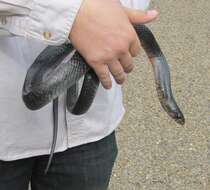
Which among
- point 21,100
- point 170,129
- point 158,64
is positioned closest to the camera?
point 21,100

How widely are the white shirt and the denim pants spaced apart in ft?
0.16

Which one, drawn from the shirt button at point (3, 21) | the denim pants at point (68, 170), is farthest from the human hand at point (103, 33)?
the denim pants at point (68, 170)

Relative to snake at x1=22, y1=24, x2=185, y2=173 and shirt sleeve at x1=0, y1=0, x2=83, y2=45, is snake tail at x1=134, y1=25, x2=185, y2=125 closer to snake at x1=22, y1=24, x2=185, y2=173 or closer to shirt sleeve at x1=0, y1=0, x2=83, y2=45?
snake at x1=22, y1=24, x2=185, y2=173

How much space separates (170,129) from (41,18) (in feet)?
6.34

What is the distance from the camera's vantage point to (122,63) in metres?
0.93

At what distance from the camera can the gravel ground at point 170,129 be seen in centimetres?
248

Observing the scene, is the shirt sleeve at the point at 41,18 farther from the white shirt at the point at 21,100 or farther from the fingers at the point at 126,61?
the fingers at the point at 126,61

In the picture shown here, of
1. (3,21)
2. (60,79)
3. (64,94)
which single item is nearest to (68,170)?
(64,94)

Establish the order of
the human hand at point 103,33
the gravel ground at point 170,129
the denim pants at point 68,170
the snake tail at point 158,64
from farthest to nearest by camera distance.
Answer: the gravel ground at point 170,129, the denim pants at point 68,170, the snake tail at point 158,64, the human hand at point 103,33

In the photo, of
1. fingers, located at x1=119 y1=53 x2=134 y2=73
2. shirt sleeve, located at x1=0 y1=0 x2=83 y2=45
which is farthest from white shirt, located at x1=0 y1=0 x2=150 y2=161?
fingers, located at x1=119 y1=53 x2=134 y2=73

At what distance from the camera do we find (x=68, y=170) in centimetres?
131

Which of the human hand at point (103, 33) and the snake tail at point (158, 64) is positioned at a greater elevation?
the human hand at point (103, 33)

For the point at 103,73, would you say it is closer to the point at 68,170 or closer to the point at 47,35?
the point at 47,35

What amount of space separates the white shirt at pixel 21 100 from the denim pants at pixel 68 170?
5cm
